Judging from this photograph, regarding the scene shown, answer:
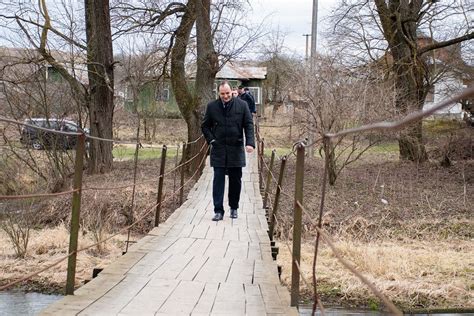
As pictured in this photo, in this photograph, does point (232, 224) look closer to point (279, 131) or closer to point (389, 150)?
point (389, 150)

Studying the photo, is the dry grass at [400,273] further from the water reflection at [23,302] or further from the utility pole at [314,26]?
the utility pole at [314,26]

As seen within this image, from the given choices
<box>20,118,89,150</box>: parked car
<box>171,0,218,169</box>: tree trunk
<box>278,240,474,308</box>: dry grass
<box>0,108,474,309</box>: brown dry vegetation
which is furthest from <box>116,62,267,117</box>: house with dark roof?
<box>278,240,474,308</box>: dry grass

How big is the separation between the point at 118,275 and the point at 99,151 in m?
14.6

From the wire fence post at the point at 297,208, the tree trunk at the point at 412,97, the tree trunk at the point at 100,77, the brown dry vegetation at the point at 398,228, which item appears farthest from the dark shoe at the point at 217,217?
the tree trunk at the point at 412,97

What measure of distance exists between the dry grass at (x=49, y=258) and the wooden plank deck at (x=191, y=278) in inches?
189

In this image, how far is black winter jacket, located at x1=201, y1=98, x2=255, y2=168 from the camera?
7945mm

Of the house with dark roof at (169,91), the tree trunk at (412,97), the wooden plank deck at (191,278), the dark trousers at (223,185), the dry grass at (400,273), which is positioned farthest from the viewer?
the house with dark roof at (169,91)

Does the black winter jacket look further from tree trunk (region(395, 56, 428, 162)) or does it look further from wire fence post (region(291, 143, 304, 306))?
tree trunk (region(395, 56, 428, 162))

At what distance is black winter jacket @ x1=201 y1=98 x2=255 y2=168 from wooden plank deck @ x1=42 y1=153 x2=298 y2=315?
81 cm

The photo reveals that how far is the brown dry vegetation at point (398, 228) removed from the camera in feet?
39.3

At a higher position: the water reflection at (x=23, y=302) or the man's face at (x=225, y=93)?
the man's face at (x=225, y=93)

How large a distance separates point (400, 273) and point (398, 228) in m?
2.96

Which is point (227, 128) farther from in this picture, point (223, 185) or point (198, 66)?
point (198, 66)

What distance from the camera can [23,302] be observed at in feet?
36.9
